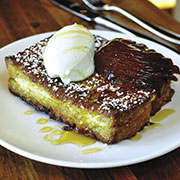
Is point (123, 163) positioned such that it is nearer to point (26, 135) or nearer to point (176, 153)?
point (176, 153)

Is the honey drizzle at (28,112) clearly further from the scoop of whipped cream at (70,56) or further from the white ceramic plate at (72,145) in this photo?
the scoop of whipped cream at (70,56)

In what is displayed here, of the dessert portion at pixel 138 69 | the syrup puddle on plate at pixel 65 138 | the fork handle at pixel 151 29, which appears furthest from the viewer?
the fork handle at pixel 151 29

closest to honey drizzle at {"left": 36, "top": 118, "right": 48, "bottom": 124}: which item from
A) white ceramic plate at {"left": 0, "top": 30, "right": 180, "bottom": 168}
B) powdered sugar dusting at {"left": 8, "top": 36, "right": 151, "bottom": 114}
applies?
white ceramic plate at {"left": 0, "top": 30, "right": 180, "bottom": 168}

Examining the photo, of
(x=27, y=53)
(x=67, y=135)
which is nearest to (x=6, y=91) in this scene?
(x=27, y=53)

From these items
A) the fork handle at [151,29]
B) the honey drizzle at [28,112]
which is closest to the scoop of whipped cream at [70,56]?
the honey drizzle at [28,112]

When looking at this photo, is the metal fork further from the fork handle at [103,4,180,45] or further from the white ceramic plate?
the white ceramic plate

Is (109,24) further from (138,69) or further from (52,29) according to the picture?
(138,69)

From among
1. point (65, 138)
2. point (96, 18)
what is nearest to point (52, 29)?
point (96, 18)
